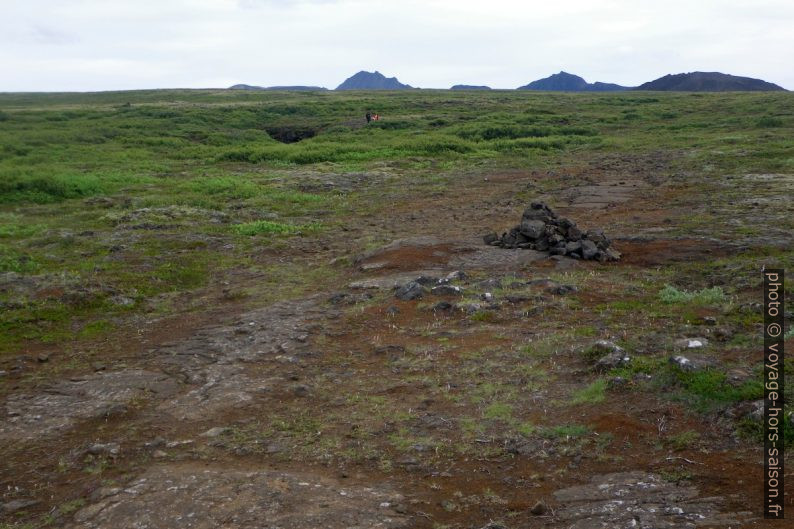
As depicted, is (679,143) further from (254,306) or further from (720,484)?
(720,484)

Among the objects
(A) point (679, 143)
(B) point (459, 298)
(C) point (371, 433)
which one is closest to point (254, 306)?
(B) point (459, 298)

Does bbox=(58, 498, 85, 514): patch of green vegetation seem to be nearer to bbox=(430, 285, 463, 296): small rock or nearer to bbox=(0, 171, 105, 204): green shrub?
bbox=(430, 285, 463, 296): small rock

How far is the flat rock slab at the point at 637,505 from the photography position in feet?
19.4

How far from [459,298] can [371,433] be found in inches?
210

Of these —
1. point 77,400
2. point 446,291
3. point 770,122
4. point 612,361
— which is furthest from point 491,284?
point 770,122

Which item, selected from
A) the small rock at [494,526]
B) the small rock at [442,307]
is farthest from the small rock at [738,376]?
the small rock at [442,307]

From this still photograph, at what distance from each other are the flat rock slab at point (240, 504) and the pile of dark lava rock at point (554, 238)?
10246 millimetres

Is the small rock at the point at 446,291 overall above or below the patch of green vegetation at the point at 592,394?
above

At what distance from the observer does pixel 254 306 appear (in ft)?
45.0

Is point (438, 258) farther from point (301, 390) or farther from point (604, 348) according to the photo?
point (301, 390)

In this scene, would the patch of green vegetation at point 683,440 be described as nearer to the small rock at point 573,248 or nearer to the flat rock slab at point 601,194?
the small rock at point 573,248

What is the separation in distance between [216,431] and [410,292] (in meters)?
5.77

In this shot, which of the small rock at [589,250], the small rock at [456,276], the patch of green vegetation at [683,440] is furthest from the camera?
the small rock at [589,250]

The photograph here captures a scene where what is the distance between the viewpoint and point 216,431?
8.47m
